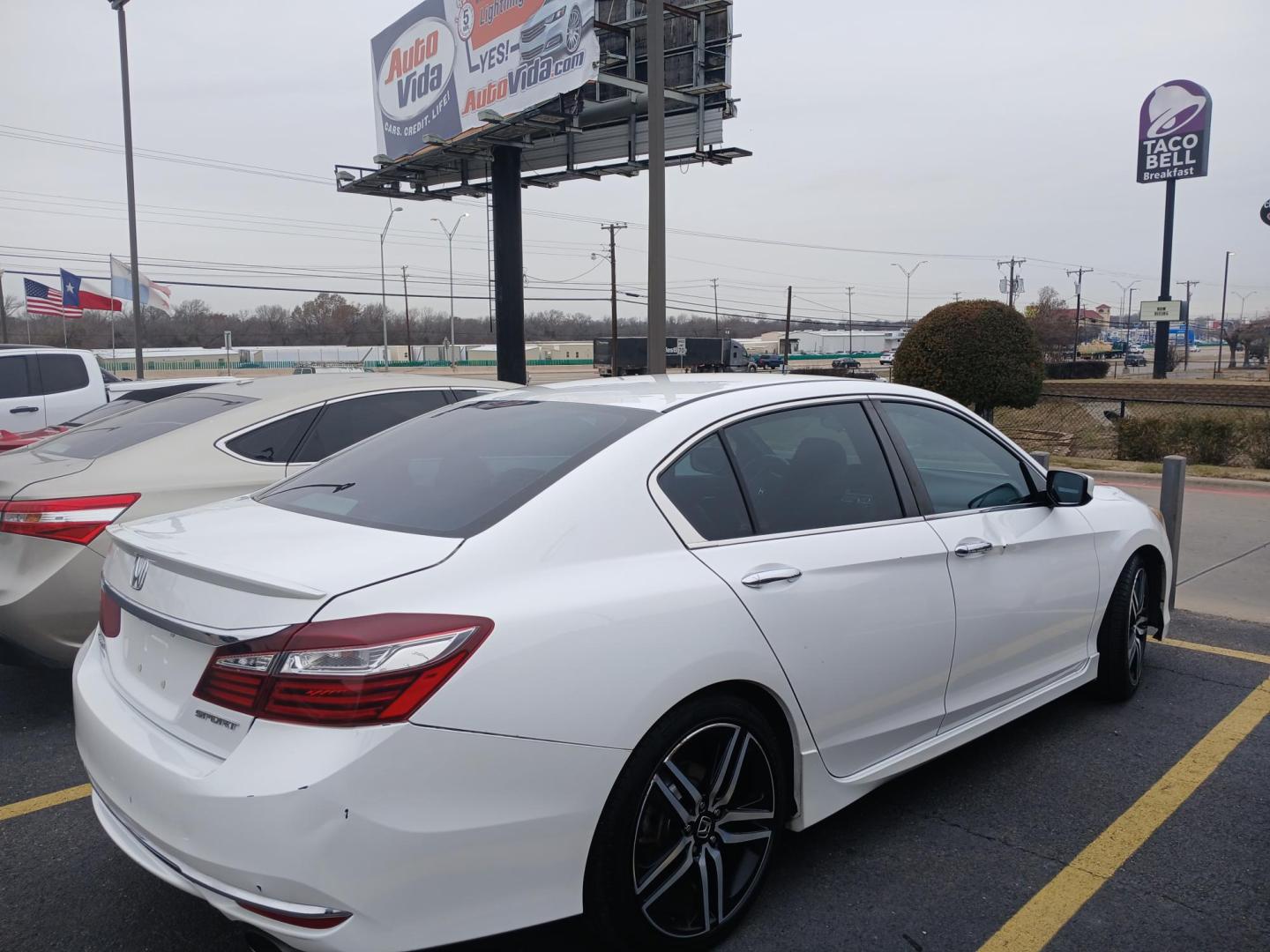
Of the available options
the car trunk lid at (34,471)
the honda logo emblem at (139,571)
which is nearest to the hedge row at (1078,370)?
the car trunk lid at (34,471)

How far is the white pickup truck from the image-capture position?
1066cm

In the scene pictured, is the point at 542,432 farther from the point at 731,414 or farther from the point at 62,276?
the point at 62,276

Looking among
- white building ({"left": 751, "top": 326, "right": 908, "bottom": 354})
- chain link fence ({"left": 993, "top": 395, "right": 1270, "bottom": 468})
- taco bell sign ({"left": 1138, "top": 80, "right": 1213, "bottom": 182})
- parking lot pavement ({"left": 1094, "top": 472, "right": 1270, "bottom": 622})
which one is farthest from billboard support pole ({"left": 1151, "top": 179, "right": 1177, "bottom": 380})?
white building ({"left": 751, "top": 326, "right": 908, "bottom": 354})

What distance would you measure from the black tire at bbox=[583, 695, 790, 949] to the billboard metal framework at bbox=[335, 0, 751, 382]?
1484cm

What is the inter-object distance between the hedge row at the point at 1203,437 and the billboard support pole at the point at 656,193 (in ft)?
25.8

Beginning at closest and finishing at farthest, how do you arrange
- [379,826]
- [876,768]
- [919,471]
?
[379,826]
[876,768]
[919,471]

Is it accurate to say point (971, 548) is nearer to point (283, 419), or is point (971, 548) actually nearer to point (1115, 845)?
point (1115, 845)

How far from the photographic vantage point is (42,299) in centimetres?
3306

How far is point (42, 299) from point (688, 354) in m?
38.6

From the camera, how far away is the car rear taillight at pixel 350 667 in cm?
207

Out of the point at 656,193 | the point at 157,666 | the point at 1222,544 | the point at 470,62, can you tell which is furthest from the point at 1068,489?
the point at 470,62

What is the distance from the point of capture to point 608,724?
2303 mm

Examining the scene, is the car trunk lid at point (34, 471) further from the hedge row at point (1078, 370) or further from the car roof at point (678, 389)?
the hedge row at point (1078, 370)

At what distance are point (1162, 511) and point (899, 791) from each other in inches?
130
